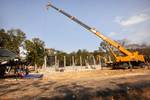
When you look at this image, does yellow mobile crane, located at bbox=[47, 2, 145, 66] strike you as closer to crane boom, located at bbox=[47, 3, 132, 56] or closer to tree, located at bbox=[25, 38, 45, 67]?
crane boom, located at bbox=[47, 3, 132, 56]

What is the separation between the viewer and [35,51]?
62.1 metres

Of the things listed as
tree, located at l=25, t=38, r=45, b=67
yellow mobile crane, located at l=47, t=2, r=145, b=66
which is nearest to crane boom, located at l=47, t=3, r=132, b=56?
yellow mobile crane, located at l=47, t=2, r=145, b=66

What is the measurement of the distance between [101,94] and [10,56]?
57.9 ft

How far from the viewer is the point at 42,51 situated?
6575 cm

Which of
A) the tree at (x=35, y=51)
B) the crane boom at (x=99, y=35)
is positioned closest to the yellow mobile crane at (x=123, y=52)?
the crane boom at (x=99, y=35)

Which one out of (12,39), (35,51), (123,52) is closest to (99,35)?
(123,52)

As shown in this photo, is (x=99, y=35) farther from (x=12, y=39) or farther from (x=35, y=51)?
(x=12, y=39)

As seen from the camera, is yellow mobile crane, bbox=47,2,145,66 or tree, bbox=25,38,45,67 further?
tree, bbox=25,38,45,67

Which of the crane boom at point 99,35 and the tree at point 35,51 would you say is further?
the tree at point 35,51

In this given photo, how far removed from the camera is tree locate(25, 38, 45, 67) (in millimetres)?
60606

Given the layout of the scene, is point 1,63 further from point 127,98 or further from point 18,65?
point 127,98

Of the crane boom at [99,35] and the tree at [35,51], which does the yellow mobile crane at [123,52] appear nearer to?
the crane boom at [99,35]

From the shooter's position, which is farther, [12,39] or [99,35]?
[12,39]

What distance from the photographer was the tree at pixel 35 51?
6061 centimetres
